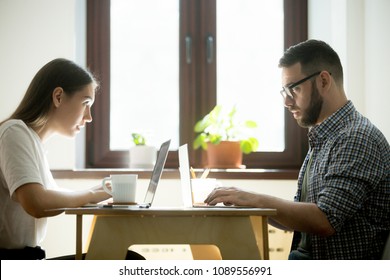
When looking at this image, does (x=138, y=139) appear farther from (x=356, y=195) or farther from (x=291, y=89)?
(x=356, y=195)

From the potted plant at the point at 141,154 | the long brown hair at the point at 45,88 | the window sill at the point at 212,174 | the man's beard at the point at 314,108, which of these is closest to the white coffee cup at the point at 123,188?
the long brown hair at the point at 45,88

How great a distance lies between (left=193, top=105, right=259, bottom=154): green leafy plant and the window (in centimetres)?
14

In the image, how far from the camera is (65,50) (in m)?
2.84

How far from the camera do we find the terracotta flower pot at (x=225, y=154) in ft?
9.36

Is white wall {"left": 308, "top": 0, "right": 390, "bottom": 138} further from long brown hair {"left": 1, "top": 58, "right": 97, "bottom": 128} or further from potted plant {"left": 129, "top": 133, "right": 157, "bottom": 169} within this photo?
long brown hair {"left": 1, "top": 58, "right": 97, "bottom": 128}

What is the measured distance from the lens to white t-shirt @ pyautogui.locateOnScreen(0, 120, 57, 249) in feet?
5.22

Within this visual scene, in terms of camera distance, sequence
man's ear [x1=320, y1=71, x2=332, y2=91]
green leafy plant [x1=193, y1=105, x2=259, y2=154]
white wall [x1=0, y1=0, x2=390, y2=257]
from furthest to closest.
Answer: green leafy plant [x1=193, y1=105, x2=259, y2=154] < white wall [x1=0, y1=0, x2=390, y2=257] < man's ear [x1=320, y1=71, x2=332, y2=91]

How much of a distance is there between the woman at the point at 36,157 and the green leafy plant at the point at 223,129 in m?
0.97

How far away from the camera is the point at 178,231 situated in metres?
1.32

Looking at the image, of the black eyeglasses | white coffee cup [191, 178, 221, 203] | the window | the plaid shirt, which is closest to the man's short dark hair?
the black eyeglasses

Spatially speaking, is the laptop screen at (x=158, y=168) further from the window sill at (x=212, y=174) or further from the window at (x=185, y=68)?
the window at (x=185, y=68)
